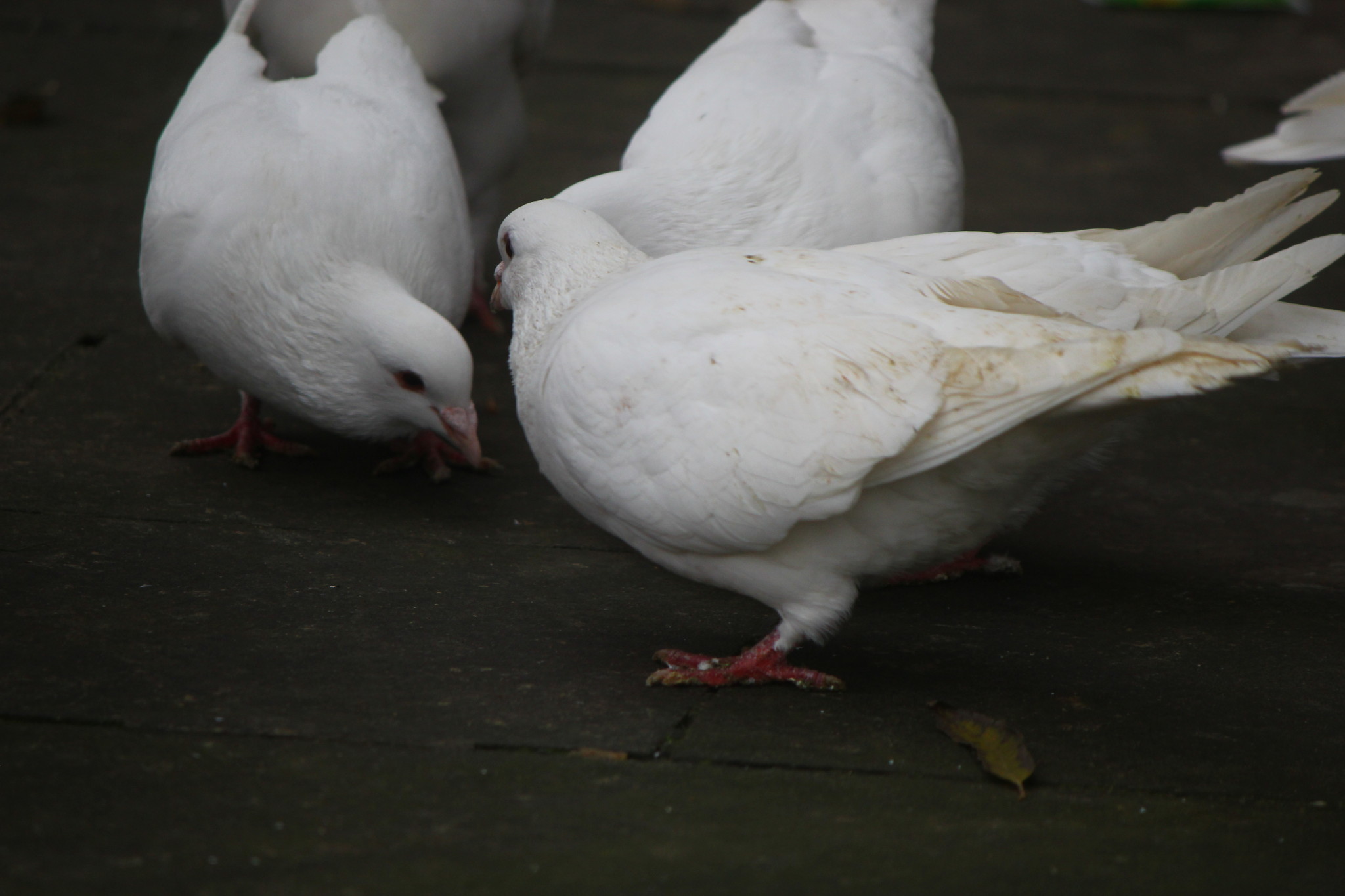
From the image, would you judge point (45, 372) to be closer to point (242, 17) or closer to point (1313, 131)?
point (242, 17)

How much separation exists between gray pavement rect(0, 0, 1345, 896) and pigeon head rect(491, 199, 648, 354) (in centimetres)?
74

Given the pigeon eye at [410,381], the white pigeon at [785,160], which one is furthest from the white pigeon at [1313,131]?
the pigeon eye at [410,381]

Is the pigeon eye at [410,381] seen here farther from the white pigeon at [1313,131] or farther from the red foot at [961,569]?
the white pigeon at [1313,131]

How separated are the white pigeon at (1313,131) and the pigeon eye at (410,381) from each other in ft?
9.49

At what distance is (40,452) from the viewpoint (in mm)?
4188

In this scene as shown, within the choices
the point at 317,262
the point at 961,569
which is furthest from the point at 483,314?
the point at 961,569

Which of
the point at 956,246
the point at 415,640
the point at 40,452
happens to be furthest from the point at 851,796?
the point at 40,452

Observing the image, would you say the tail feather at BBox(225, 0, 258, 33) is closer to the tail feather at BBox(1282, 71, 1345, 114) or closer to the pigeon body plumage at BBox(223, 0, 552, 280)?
the pigeon body plumage at BBox(223, 0, 552, 280)

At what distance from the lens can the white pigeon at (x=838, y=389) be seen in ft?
9.32

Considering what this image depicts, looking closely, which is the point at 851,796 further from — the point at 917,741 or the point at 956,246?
the point at 956,246

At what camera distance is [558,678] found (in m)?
3.18

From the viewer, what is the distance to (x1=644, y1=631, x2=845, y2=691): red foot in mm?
3176

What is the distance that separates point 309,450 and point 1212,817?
286 centimetres

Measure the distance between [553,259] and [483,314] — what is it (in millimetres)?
2190
